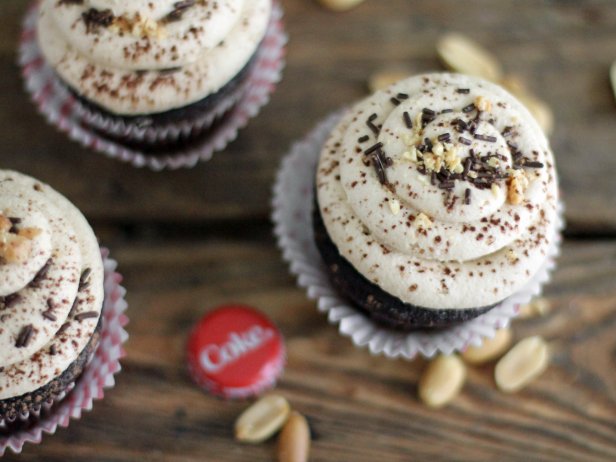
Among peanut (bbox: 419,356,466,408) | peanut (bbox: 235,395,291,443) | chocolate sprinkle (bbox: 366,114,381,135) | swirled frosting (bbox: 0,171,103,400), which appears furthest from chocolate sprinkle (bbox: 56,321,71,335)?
peanut (bbox: 419,356,466,408)

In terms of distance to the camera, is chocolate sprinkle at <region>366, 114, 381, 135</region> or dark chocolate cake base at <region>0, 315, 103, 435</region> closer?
dark chocolate cake base at <region>0, 315, 103, 435</region>

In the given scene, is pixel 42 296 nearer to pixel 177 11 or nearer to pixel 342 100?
pixel 177 11

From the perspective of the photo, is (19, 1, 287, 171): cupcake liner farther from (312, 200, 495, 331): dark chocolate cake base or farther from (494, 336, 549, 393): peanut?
(494, 336, 549, 393): peanut

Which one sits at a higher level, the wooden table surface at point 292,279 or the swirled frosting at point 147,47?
the swirled frosting at point 147,47

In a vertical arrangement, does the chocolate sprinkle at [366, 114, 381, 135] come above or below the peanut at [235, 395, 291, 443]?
above

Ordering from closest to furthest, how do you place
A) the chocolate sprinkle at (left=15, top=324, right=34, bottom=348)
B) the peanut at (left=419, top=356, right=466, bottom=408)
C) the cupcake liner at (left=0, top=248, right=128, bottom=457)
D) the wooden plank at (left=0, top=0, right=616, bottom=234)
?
the chocolate sprinkle at (left=15, top=324, right=34, bottom=348), the cupcake liner at (left=0, top=248, right=128, bottom=457), the peanut at (left=419, top=356, right=466, bottom=408), the wooden plank at (left=0, top=0, right=616, bottom=234)

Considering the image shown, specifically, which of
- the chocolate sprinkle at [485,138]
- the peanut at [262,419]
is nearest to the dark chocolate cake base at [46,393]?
the peanut at [262,419]

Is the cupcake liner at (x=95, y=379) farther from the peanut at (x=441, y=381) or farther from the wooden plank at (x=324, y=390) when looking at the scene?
the peanut at (x=441, y=381)

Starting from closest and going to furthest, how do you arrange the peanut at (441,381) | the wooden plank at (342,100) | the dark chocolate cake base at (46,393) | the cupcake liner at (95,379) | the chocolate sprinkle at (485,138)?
the dark chocolate cake base at (46,393) < the chocolate sprinkle at (485,138) < the cupcake liner at (95,379) < the peanut at (441,381) < the wooden plank at (342,100)
